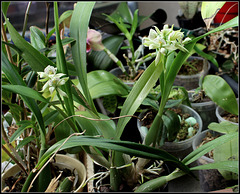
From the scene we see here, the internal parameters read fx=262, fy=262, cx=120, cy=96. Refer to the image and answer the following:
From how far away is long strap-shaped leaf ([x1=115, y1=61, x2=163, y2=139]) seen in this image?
19.0 inches

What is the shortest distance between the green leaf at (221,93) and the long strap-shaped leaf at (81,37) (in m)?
0.37

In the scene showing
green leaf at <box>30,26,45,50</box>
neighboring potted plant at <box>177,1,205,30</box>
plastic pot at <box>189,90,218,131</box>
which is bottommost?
plastic pot at <box>189,90,218,131</box>

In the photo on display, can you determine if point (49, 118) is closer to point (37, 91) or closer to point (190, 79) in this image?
point (37, 91)

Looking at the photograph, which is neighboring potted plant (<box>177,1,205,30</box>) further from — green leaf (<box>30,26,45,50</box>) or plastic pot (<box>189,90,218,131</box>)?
green leaf (<box>30,26,45,50</box>)

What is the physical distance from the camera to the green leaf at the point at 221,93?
67 centimetres

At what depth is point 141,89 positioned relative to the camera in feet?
1.65

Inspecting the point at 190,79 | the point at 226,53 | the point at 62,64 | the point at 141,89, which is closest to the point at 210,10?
the point at 141,89

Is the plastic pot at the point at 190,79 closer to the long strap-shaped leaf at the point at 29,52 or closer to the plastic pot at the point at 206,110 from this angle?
the plastic pot at the point at 206,110

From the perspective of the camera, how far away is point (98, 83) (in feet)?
2.44

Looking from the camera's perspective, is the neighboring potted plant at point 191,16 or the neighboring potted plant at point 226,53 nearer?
the neighboring potted plant at point 226,53

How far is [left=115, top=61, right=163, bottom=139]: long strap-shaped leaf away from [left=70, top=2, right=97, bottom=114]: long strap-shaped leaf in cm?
8

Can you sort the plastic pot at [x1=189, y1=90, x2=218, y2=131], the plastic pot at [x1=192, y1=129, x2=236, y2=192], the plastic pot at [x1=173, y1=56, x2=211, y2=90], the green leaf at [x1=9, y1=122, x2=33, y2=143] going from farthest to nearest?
the plastic pot at [x1=173, y1=56, x2=211, y2=90], the plastic pot at [x1=189, y1=90, x2=218, y2=131], the plastic pot at [x1=192, y1=129, x2=236, y2=192], the green leaf at [x1=9, y1=122, x2=33, y2=143]

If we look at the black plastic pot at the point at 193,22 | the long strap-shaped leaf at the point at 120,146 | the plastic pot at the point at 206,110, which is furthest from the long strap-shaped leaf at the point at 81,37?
the black plastic pot at the point at 193,22

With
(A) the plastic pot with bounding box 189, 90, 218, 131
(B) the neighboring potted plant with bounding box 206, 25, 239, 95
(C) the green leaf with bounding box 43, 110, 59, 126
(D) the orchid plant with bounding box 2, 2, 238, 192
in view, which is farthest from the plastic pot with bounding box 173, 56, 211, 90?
(C) the green leaf with bounding box 43, 110, 59, 126
